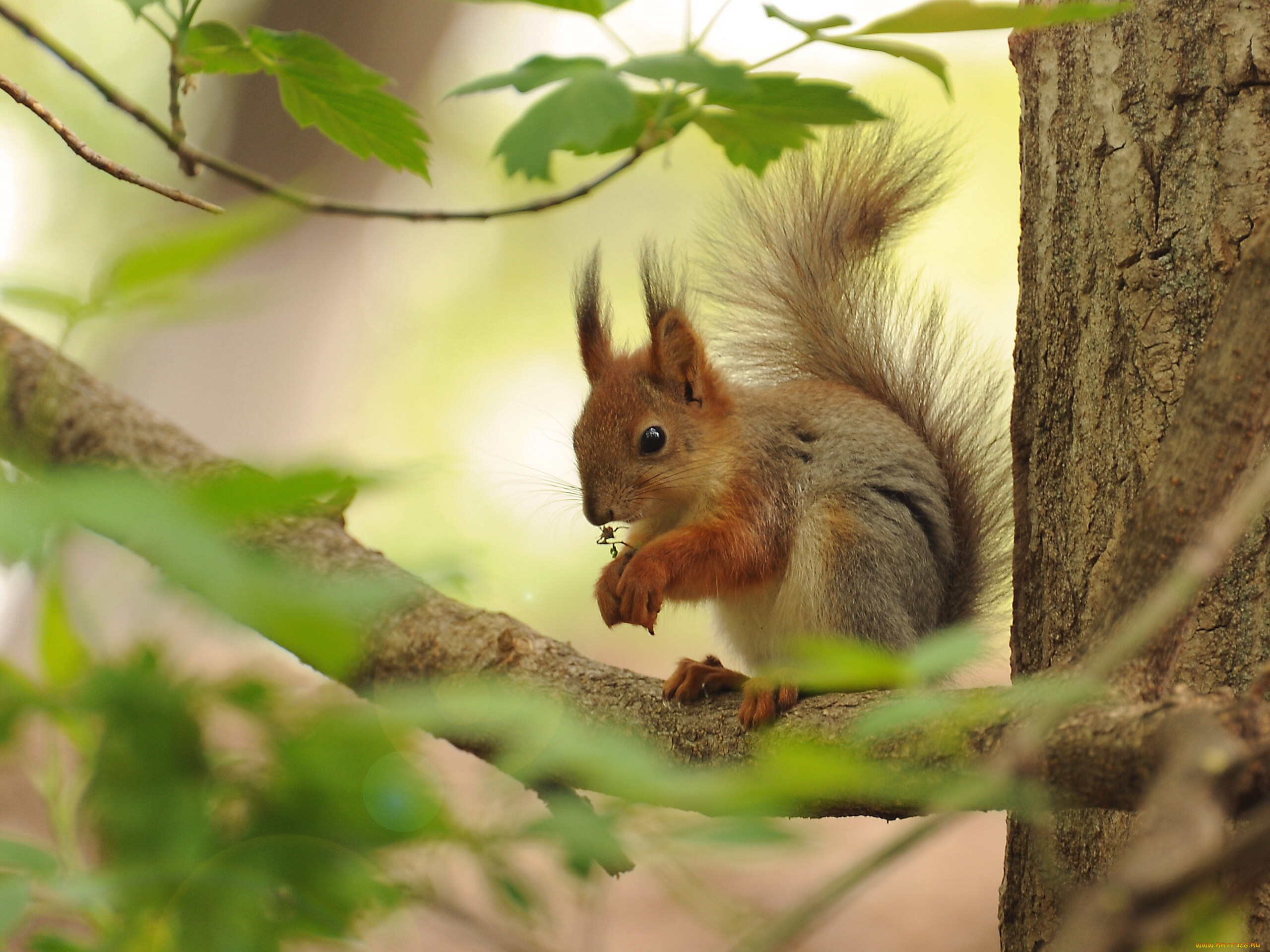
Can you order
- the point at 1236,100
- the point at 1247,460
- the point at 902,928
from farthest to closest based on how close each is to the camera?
the point at 902,928 → the point at 1236,100 → the point at 1247,460

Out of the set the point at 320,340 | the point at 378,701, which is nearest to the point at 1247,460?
the point at 378,701

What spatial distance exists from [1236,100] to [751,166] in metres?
0.56

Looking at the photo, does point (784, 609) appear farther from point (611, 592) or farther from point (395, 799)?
point (395, 799)

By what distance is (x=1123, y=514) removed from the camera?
40.0 inches

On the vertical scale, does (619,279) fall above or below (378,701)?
above

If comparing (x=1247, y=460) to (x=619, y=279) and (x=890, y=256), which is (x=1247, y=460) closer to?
(x=890, y=256)

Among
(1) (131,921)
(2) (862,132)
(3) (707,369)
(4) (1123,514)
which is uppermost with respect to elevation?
(2) (862,132)

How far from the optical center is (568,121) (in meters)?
0.49

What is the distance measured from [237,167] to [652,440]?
0.86 metres

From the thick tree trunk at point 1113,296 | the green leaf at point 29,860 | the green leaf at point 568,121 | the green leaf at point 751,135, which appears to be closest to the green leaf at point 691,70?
the green leaf at point 568,121

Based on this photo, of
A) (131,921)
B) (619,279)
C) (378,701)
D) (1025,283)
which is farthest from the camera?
(619,279)

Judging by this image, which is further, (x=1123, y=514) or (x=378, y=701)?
(x=1123, y=514)

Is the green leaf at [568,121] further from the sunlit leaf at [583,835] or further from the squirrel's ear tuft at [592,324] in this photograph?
the squirrel's ear tuft at [592,324]

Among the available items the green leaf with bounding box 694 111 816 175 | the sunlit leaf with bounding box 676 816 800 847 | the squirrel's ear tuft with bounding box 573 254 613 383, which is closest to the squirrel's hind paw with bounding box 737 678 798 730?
the green leaf with bounding box 694 111 816 175
